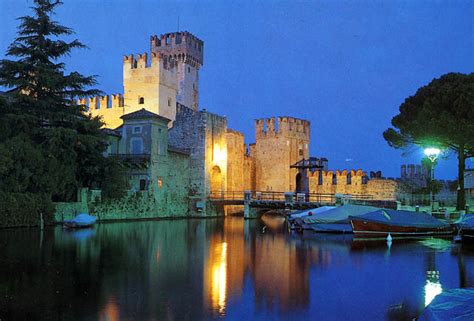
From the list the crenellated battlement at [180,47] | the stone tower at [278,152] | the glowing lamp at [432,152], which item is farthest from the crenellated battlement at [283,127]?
the glowing lamp at [432,152]

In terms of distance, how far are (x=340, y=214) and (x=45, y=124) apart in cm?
1490

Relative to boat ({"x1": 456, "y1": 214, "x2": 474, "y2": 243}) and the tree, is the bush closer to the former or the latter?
boat ({"x1": 456, "y1": 214, "x2": 474, "y2": 243})

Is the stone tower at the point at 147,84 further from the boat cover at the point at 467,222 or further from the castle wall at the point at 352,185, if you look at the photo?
the boat cover at the point at 467,222

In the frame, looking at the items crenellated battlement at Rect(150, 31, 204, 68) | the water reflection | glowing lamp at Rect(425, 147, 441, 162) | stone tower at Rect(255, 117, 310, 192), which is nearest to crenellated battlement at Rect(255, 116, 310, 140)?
stone tower at Rect(255, 117, 310, 192)

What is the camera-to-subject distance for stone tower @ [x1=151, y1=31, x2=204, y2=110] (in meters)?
48.0

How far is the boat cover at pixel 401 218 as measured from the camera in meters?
20.0

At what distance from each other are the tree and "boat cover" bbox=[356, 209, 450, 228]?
17.0 feet

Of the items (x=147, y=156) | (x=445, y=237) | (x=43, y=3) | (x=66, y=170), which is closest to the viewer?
(x=445, y=237)

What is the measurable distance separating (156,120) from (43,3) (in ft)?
30.0

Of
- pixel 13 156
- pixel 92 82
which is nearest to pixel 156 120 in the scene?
pixel 92 82

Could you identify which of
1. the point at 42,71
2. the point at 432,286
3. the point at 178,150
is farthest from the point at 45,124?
the point at 432,286

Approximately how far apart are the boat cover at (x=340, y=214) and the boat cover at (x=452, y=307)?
15.9 metres

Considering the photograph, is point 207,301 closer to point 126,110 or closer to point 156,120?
point 156,120

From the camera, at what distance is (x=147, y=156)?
3131cm
